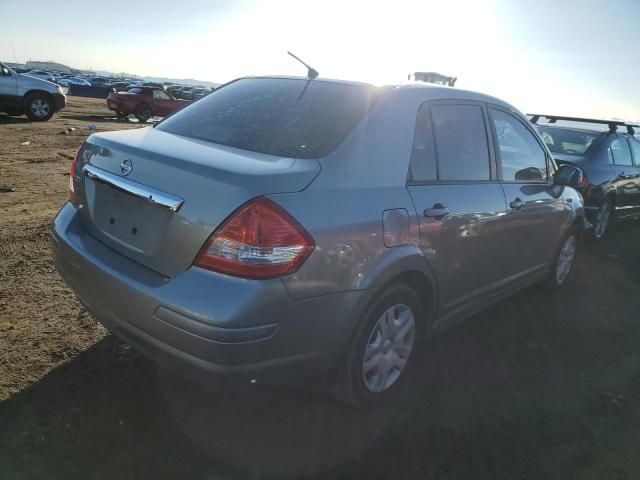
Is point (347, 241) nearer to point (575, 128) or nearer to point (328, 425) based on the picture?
point (328, 425)

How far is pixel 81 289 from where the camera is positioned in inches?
94.6

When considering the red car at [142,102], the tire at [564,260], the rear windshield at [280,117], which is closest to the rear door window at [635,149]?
the tire at [564,260]

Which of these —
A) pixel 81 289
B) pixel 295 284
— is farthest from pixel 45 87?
pixel 295 284

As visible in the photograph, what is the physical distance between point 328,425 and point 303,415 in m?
0.15

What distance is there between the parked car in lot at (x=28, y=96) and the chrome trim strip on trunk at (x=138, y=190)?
47.2ft

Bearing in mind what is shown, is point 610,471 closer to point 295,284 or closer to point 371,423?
point 371,423

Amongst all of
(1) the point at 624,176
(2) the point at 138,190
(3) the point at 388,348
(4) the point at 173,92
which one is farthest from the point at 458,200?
(4) the point at 173,92

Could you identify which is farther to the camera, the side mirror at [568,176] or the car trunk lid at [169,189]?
the side mirror at [568,176]

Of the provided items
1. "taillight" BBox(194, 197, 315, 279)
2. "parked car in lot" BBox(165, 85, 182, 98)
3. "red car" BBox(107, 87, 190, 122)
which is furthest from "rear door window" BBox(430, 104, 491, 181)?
"parked car in lot" BBox(165, 85, 182, 98)

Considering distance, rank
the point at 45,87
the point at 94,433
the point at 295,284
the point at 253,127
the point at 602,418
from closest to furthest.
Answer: the point at 295,284
the point at 94,433
the point at 253,127
the point at 602,418
the point at 45,87

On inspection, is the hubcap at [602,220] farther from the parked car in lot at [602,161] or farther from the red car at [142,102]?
the red car at [142,102]

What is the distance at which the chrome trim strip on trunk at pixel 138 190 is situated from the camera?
2008 millimetres

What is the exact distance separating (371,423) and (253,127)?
5.67 feet

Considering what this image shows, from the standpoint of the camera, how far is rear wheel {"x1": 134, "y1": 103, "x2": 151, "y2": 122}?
21469 mm
